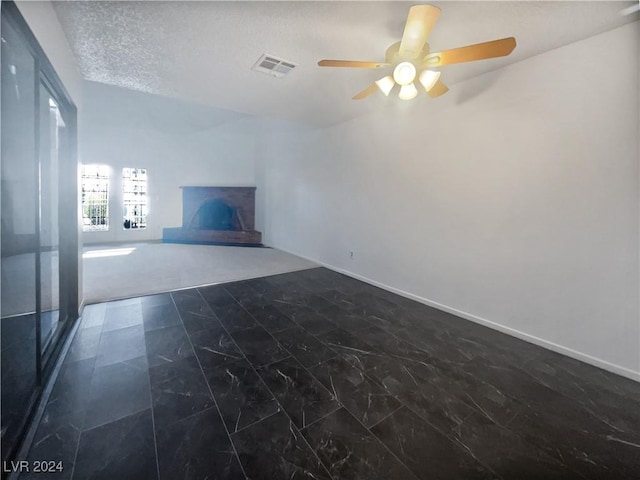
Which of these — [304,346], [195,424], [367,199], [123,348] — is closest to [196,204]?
[367,199]

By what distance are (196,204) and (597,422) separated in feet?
26.7

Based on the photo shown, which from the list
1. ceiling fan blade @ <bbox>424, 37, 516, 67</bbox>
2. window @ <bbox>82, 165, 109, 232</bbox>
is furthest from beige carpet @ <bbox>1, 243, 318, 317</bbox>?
ceiling fan blade @ <bbox>424, 37, 516, 67</bbox>

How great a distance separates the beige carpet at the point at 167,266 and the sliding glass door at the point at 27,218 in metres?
1.36

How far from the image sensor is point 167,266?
4.70 metres

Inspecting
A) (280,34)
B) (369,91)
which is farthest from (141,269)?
(369,91)

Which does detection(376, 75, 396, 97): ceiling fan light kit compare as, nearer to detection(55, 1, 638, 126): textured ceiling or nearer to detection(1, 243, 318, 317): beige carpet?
detection(55, 1, 638, 126): textured ceiling

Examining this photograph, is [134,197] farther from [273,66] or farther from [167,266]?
[273,66]

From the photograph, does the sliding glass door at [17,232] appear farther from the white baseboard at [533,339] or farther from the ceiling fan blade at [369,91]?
the white baseboard at [533,339]

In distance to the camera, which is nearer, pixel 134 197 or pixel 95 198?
pixel 95 198

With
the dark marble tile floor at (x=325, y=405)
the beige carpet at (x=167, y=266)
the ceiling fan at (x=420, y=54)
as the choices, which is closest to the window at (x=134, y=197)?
the beige carpet at (x=167, y=266)

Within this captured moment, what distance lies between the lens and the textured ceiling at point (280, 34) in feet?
5.93

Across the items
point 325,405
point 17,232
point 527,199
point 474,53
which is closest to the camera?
point 17,232

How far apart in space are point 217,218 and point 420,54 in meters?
6.79

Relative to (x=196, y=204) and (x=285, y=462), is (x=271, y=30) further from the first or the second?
(x=196, y=204)
